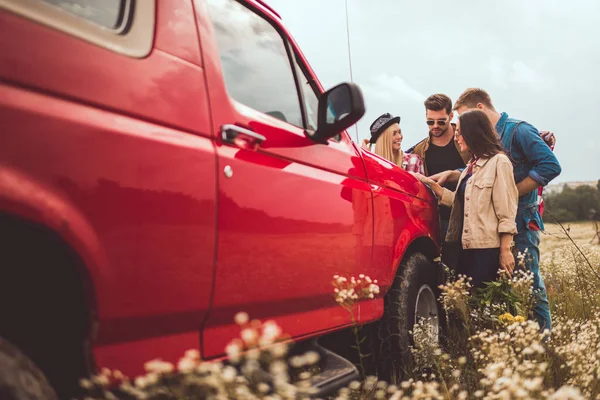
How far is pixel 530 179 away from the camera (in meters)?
4.19

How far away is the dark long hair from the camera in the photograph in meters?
4.20

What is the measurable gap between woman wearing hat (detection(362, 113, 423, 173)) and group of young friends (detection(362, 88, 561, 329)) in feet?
1.89

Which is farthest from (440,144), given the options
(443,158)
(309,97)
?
(309,97)

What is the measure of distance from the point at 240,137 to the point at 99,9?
0.63 metres

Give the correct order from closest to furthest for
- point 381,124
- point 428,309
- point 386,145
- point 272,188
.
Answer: point 272,188
point 428,309
point 386,145
point 381,124

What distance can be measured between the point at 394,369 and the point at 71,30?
260 centimetres

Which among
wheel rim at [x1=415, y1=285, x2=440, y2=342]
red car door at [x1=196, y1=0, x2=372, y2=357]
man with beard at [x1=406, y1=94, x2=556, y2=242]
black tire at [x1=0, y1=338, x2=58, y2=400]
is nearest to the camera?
black tire at [x1=0, y1=338, x2=58, y2=400]

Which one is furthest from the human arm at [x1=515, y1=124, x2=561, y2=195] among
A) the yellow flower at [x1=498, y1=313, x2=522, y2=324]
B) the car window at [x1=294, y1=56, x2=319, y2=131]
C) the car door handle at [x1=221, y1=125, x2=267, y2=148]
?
the car door handle at [x1=221, y1=125, x2=267, y2=148]

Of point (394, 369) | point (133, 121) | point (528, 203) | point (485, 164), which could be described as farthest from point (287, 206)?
point (528, 203)

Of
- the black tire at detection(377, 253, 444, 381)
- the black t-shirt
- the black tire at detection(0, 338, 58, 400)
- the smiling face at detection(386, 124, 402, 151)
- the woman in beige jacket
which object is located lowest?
the black tire at detection(377, 253, 444, 381)

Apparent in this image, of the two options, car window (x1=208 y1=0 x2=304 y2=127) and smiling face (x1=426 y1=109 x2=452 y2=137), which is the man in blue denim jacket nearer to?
smiling face (x1=426 y1=109 x2=452 y2=137)

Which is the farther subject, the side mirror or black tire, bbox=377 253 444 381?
black tire, bbox=377 253 444 381

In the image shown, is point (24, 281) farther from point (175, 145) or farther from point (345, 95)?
point (345, 95)

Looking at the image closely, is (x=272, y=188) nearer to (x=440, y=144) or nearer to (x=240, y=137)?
(x=240, y=137)
